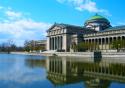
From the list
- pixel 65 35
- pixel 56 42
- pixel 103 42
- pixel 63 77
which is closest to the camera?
pixel 63 77

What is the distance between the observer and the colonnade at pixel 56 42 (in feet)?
394

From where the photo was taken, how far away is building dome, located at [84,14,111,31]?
12512 centimetres

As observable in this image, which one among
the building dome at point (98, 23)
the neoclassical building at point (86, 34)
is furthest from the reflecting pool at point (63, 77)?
the building dome at point (98, 23)

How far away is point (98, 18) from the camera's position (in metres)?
126

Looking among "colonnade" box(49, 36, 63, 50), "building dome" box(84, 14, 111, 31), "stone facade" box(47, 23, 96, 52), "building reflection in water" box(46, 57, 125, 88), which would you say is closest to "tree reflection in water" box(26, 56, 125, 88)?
"building reflection in water" box(46, 57, 125, 88)

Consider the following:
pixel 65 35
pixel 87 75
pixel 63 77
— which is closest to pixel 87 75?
pixel 87 75

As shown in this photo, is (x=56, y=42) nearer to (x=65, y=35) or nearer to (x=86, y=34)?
(x=65, y=35)

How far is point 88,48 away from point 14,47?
4332 inches

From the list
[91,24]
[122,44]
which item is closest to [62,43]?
[91,24]

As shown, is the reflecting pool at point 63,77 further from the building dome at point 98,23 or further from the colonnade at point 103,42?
the building dome at point 98,23

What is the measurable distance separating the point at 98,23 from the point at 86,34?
51.0 feet

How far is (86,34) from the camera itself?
113500 millimetres

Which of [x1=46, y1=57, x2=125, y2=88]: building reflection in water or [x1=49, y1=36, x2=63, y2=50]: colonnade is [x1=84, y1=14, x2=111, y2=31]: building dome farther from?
[x1=46, y1=57, x2=125, y2=88]: building reflection in water

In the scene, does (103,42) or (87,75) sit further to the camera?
(103,42)
